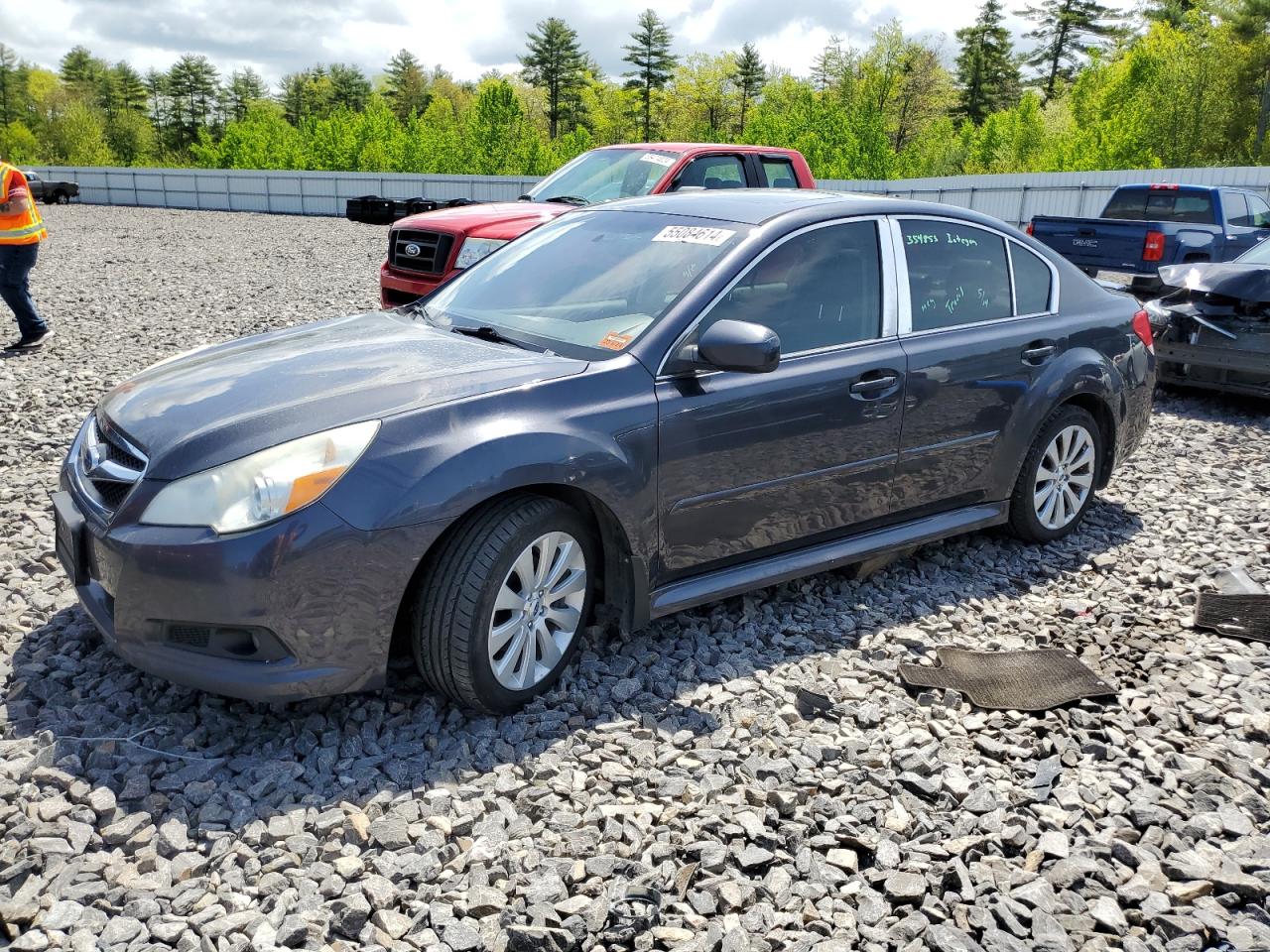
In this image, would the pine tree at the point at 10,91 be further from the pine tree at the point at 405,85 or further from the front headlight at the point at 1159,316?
the front headlight at the point at 1159,316

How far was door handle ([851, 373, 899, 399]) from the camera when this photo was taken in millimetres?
4355

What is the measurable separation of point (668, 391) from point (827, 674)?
1.23m

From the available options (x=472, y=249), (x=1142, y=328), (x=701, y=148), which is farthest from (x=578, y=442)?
(x=701, y=148)

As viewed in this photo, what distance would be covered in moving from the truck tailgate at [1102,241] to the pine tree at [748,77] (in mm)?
66360

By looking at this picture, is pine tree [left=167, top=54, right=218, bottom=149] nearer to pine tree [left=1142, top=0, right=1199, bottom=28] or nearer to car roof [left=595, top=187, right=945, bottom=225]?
pine tree [left=1142, top=0, right=1199, bottom=28]

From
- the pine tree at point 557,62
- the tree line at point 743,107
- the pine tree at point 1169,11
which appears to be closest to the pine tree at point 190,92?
the tree line at point 743,107

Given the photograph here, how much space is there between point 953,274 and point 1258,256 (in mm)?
5889

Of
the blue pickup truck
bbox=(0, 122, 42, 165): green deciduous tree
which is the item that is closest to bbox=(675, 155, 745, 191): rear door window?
the blue pickup truck

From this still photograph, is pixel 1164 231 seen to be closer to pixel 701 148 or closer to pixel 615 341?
pixel 701 148

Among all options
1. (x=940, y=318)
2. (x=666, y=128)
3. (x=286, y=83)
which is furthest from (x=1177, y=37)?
(x=286, y=83)

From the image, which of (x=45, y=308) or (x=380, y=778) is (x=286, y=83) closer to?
(x=45, y=308)

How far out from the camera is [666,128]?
7794cm

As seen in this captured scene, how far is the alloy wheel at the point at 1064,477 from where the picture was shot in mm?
5345

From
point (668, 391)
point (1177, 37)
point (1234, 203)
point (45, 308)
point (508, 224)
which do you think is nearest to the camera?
point (668, 391)
